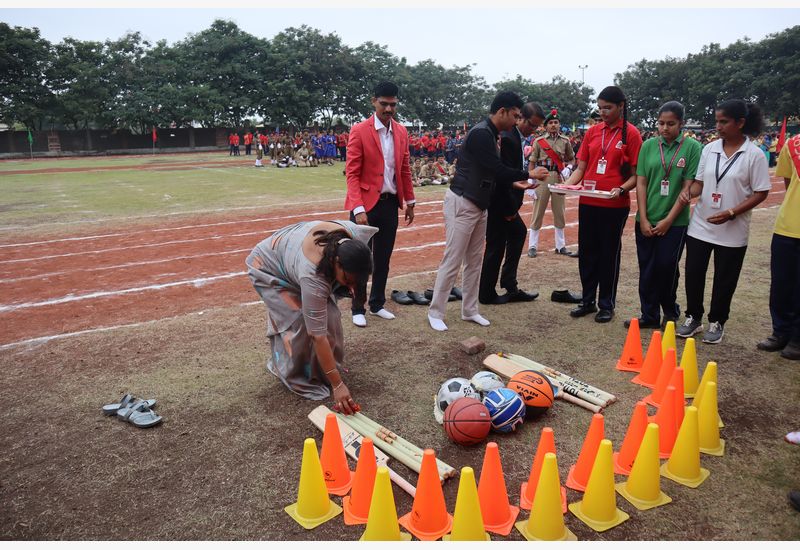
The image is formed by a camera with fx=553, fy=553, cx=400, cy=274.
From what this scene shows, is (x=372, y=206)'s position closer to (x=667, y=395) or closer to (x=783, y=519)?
(x=667, y=395)

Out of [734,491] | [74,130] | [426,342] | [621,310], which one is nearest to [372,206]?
[426,342]

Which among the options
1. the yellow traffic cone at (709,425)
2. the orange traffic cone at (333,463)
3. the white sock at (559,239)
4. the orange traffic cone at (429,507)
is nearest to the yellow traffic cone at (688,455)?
Result: the yellow traffic cone at (709,425)

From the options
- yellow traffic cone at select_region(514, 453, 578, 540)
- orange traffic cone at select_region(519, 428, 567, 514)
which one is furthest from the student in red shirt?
yellow traffic cone at select_region(514, 453, 578, 540)

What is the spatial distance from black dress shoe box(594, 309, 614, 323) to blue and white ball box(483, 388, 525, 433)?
261 centimetres

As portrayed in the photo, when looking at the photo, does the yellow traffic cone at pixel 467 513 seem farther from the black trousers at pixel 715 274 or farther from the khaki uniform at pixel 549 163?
the khaki uniform at pixel 549 163

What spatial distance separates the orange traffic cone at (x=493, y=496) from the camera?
296cm

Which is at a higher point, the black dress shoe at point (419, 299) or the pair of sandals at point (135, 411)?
the black dress shoe at point (419, 299)

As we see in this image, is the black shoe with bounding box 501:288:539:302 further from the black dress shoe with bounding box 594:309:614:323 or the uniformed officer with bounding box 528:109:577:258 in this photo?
the uniformed officer with bounding box 528:109:577:258

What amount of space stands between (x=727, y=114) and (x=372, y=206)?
3496 millimetres

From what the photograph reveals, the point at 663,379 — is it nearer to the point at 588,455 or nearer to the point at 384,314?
the point at 588,455

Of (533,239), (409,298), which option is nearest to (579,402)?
(409,298)

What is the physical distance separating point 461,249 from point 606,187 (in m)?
1.71

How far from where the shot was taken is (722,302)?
5426 mm

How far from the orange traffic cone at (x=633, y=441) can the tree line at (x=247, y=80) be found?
4991cm
